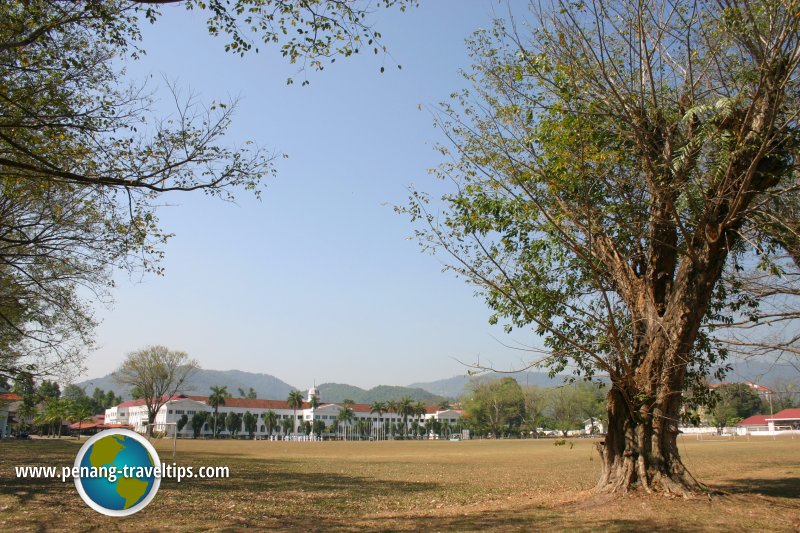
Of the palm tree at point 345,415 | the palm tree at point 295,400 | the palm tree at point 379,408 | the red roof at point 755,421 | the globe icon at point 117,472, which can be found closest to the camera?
the globe icon at point 117,472

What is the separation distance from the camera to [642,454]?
11148 mm

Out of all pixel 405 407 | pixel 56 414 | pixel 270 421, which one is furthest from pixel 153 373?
pixel 405 407

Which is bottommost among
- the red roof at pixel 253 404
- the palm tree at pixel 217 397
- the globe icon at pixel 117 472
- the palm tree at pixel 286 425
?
the palm tree at pixel 286 425

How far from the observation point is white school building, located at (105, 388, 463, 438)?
383 feet

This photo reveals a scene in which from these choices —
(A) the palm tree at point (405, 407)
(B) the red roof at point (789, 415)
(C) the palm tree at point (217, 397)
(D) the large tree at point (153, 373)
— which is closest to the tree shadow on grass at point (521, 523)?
(D) the large tree at point (153, 373)

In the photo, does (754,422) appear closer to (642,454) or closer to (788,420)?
(788,420)

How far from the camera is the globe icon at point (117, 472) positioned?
31.9 ft

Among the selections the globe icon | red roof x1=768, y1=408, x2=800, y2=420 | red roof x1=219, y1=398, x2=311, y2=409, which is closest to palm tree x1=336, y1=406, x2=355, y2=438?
red roof x1=219, y1=398, x2=311, y2=409

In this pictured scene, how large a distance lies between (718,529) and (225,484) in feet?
41.9

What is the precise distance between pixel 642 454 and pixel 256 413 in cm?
13377

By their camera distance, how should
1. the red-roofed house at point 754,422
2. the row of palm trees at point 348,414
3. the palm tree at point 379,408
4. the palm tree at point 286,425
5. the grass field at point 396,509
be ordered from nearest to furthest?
the grass field at point 396,509 → the red-roofed house at point 754,422 → the row of palm trees at point 348,414 → the palm tree at point 286,425 → the palm tree at point 379,408

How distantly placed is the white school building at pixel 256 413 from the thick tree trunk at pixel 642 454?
354 ft

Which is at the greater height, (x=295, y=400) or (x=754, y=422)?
(x=295, y=400)

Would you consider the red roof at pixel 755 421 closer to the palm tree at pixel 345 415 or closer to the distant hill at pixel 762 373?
the palm tree at pixel 345 415
